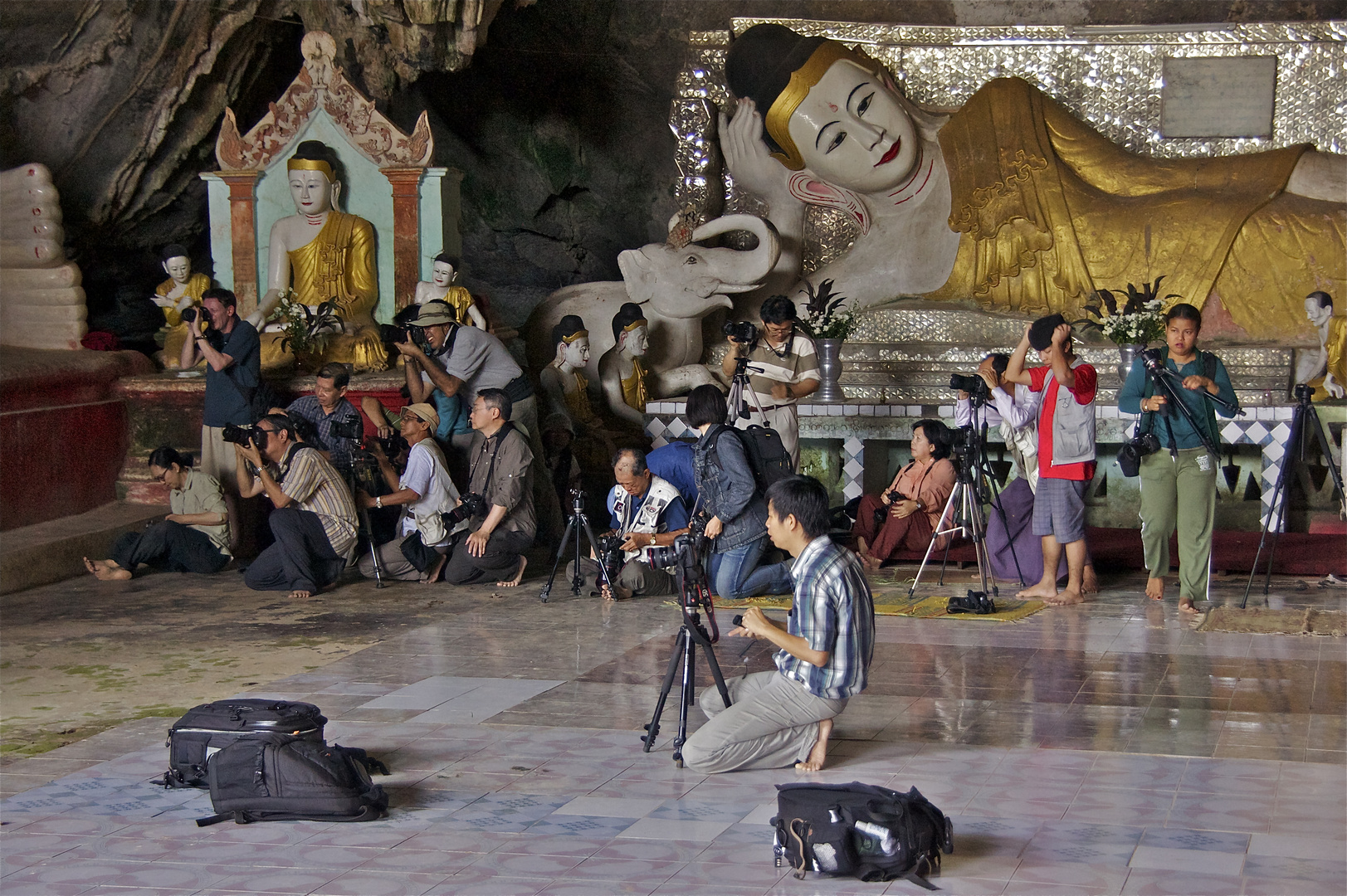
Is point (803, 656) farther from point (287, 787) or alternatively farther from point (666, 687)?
A: point (287, 787)

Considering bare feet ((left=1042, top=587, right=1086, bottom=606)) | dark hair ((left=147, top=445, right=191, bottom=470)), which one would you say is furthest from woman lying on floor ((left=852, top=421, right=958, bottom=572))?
dark hair ((left=147, top=445, right=191, bottom=470))

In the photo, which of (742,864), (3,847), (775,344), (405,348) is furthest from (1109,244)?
(3,847)

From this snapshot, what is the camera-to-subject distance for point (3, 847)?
3.88m

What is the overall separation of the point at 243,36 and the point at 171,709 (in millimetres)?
5839

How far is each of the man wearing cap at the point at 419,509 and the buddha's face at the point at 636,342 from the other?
196 centimetres

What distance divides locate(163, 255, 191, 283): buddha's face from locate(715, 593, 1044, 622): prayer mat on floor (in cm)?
450

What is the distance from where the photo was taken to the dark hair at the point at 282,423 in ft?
24.7

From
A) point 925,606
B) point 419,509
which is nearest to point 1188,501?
point 925,606

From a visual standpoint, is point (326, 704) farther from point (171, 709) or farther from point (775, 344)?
point (775, 344)

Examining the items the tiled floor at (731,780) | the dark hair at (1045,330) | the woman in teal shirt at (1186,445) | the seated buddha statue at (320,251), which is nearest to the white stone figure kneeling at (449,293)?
the seated buddha statue at (320,251)

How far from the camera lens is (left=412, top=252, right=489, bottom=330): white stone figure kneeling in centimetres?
913

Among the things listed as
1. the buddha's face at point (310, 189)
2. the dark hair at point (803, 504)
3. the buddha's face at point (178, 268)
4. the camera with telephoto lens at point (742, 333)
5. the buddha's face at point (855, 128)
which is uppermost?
the buddha's face at point (855, 128)

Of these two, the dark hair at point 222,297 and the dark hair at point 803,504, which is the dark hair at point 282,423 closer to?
the dark hair at point 222,297

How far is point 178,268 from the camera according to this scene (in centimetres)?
950
